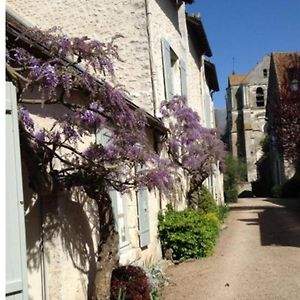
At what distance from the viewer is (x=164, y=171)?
530cm

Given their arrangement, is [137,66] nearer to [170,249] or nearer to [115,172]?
[170,249]

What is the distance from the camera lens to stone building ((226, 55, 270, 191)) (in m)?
55.7

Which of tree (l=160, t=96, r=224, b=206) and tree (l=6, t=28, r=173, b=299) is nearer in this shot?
tree (l=6, t=28, r=173, b=299)

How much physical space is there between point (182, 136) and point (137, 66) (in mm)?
1980

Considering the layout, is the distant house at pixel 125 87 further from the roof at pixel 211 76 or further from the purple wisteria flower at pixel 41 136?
the roof at pixel 211 76

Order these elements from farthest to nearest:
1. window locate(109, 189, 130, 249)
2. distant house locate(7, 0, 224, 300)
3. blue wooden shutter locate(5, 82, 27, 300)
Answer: window locate(109, 189, 130, 249), distant house locate(7, 0, 224, 300), blue wooden shutter locate(5, 82, 27, 300)

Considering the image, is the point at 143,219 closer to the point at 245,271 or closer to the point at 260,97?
the point at 245,271

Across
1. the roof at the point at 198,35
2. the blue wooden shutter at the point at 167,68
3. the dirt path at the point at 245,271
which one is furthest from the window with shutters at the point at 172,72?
the dirt path at the point at 245,271

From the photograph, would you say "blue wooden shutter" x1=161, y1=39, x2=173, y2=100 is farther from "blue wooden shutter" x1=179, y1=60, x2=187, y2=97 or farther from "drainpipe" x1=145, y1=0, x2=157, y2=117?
"blue wooden shutter" x1=179, y1=60, x2=187, y2=97

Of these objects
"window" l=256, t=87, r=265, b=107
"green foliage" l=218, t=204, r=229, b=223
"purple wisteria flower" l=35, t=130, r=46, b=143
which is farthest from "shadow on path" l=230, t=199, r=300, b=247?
"window" l=256, t=87, r=265, b=107

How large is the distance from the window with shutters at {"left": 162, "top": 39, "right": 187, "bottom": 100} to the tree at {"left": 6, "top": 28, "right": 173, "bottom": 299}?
6.28m

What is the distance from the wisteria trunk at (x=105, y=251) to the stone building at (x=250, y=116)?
160 feet

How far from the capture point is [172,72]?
1350cm

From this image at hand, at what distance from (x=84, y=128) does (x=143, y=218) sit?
4427mm
